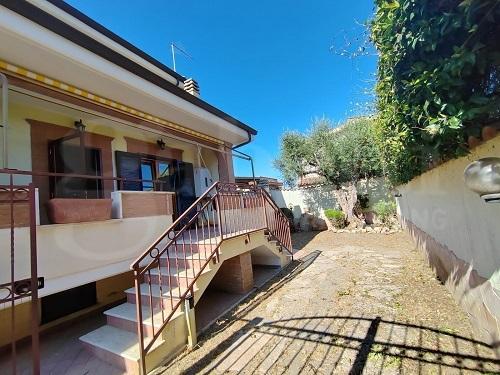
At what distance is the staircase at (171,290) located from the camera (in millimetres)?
3832

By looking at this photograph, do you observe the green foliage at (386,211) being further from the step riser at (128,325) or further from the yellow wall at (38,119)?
the step riser at (128,325)

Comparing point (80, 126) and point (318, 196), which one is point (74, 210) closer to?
point (80, 126)

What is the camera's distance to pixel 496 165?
2.15 meters

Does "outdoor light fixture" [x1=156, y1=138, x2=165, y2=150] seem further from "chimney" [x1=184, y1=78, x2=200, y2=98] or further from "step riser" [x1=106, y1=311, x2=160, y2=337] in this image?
"step riser" [x1=106, y1=311, x2=160, y2=337]

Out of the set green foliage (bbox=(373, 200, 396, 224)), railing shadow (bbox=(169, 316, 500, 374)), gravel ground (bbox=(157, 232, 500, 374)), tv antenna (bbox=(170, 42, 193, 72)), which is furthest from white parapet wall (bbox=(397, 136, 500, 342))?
tv antenna (bbox=(170, 42, 193, 72))

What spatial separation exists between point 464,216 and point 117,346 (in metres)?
5.65

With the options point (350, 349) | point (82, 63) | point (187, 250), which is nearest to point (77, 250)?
point (187, 250)

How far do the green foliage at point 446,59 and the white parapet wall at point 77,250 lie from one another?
16.9ft

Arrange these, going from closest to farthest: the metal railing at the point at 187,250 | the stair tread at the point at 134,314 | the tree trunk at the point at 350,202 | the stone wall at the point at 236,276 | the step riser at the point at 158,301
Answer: the metal railing at the point at 187,250, the stair tread at the point at 134,314, the step riser at the point at 158,301, the stone wall at the point at 236,276, the tree trunk at the point at 350,202

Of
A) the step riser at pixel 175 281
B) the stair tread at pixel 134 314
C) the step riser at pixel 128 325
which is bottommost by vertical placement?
the step riser at pixel 128 325

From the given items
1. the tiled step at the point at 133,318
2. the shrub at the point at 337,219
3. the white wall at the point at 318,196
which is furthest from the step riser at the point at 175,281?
the white wall at the point at 318,196

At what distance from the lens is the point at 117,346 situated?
4.00 metres

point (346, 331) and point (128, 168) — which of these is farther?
point (128, 168)

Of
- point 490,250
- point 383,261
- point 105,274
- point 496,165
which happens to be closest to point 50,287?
point 105,274
